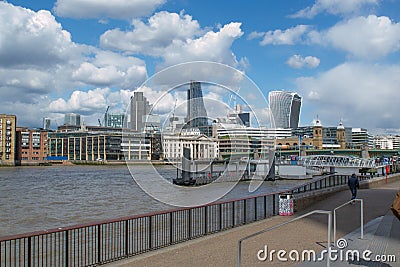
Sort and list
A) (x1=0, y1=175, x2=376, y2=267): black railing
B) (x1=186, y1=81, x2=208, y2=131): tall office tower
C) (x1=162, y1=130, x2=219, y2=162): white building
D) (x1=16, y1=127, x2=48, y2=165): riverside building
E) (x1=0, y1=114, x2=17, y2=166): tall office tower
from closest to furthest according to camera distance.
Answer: (x1=0, y1=175, x2=376, y2=267): black railing → (x1=186, y1=81, x2=208, y2=131): tall office tower → (x1=162, y1=130, x2=219, y2=162): white building → (x1=0, y1=114, x2=17, y2=166): tall office tower → (x1=16, y1=127, x2=48, y2=165): riverside building

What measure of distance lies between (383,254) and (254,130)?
1684 inches

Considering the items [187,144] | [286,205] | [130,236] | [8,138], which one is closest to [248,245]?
[130,236]

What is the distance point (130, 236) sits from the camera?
16.4 m

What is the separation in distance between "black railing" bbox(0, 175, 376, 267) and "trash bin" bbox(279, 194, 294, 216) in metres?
0.52

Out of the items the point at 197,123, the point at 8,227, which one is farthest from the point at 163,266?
the point at 197,123

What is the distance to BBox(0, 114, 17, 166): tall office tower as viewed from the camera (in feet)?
481

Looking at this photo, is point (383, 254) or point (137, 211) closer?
point (383, 254)

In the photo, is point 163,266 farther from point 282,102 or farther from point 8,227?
point 282,102

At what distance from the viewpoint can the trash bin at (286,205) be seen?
60.6ft

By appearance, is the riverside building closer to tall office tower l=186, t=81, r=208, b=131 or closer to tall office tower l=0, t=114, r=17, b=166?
tall office tower l=0, t=114, r=17, b=166

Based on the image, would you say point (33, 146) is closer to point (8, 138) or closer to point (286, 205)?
point (8, 138)

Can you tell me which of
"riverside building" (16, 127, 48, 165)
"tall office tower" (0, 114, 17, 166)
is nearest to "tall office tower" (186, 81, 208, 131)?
"tall office tower" (0, 114, 17, 166)

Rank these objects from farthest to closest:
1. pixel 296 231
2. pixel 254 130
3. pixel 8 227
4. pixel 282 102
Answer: pixel 282 102
pixel 254 130
pixel 8 227
pixel 296 231

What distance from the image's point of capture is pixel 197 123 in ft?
115
